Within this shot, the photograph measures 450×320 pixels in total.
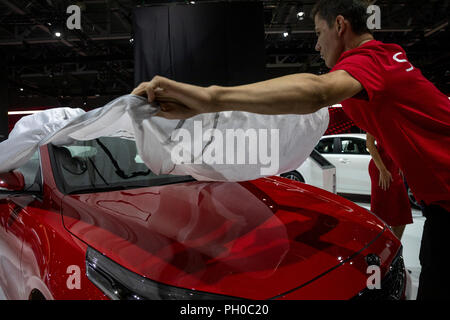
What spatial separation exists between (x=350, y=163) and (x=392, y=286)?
5.00m

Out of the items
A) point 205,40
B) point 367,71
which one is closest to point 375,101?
point 367,71

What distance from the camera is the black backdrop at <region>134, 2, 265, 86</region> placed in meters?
5.68

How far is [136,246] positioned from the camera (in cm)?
129

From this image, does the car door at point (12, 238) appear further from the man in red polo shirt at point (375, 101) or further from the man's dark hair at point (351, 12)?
the man's dark hair at point (351, 12)

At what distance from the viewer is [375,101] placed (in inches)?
41.7

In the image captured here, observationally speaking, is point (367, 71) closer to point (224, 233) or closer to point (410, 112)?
point (410, 112)

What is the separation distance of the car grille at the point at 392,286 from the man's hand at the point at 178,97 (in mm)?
881

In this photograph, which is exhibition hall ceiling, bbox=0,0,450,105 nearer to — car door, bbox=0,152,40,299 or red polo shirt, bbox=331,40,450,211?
car door, bbox=0,152,40,299

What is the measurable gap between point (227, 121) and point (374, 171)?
6.10 feet

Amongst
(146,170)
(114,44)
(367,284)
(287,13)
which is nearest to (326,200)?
(367,284)

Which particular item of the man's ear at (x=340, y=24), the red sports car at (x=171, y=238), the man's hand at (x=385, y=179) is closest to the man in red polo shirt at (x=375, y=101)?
the man's ear at (x=340, y=24)

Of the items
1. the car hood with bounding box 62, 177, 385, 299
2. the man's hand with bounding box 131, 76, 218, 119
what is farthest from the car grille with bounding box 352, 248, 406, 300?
the man's hand with bounding box 131, 76, 218, 119

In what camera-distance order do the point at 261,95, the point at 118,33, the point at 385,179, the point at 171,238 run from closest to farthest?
1. the point at 261,95
2. the point at 171,238
3. the point at 385,179
4. the point at 118,33
